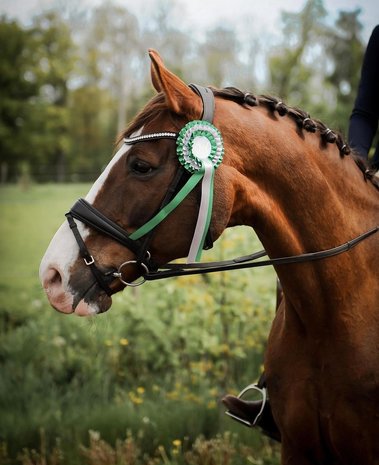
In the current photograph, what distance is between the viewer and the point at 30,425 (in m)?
4.33

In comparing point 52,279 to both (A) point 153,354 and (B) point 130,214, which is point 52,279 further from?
(A) point 153,354

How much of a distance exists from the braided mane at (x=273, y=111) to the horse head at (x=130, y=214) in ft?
0.13

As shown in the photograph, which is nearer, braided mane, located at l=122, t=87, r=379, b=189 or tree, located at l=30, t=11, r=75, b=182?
braided mane, located at l=122, t=87, r=379, b=189

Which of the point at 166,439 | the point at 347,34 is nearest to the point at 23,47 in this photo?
the point at 347,34

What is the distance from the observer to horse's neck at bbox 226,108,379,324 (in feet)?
7.25

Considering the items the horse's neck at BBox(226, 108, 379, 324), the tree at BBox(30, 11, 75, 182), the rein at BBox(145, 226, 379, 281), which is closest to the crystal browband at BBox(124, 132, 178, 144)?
the horse's neck at BBox(226, 108, 379, 324)

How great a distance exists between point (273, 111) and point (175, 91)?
0.49 m

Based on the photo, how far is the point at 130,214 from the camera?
6.96 ft

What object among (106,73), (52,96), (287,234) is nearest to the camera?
(287,234)

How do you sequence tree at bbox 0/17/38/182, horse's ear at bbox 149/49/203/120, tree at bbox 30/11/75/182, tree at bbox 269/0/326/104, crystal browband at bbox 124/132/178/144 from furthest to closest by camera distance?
tree at bbox 30/11/75/182 → tree at bbox 0/17/38/182 → tree at bbox 269/0/326/104 → crystal browband at bbox 124/132/178/144 → horse's ear at bbox 149/49/203/120

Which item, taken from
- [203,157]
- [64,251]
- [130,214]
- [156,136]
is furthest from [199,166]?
[64,251]

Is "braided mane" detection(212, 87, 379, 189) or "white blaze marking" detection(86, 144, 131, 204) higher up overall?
"braided mane" detection(212, 87, 379, 189)

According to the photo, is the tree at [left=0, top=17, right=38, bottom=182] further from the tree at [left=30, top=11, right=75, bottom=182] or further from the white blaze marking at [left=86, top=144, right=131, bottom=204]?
the white blaze marking at [left=86, top=144, right=131, bottom=204]

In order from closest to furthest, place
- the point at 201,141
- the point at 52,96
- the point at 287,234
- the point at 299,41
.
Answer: the point at 201,141
the point at 287,234
the point at 299,41
the point at 52,96
